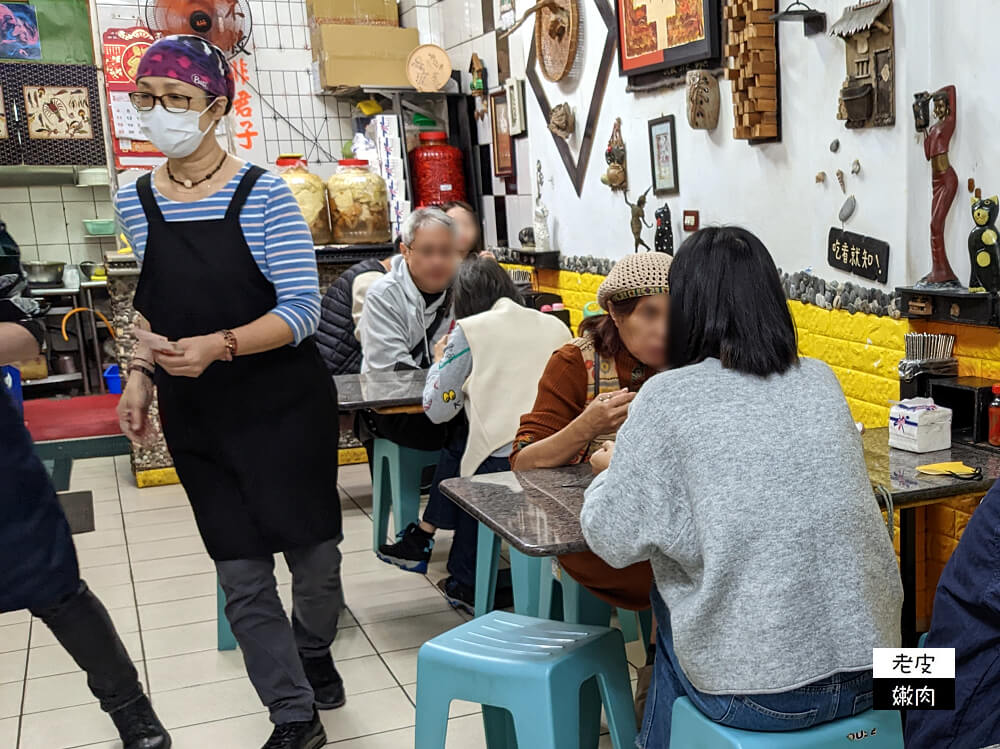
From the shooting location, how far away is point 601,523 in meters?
1.64

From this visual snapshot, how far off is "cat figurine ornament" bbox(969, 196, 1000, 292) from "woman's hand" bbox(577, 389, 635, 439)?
3.72ft

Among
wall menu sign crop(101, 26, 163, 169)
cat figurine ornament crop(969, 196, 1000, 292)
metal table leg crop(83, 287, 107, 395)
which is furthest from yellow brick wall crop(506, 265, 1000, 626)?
metal table leg crop(83, 287, 107, 395)

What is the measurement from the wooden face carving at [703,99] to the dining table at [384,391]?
1.48 m

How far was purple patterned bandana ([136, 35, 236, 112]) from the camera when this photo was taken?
2363 mm

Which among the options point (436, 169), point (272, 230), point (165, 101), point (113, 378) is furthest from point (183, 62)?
point (113, 378)

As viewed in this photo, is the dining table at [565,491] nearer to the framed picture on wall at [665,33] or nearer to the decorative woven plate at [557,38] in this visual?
the framed picture on wall at [665,33]

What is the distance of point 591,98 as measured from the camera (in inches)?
195

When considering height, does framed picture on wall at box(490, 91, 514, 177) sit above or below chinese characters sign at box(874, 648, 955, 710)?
above

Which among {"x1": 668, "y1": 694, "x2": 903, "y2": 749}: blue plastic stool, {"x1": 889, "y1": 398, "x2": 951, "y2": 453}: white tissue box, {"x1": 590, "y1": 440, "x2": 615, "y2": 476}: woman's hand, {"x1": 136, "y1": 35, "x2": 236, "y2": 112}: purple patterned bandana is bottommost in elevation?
{"x1": 668, "y1": 694, "x2": 903, "y2": 749}: blue plastic stool

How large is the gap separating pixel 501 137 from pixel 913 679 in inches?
216

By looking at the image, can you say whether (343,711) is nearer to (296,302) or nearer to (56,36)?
(296,302)

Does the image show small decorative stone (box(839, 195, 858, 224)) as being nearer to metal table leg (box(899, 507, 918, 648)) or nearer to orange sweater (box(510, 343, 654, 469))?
metal table leg (box(899, 507, 918, 648))

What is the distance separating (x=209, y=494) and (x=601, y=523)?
49.4 inches

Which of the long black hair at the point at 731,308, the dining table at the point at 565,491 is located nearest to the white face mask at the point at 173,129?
the dining table at the point at 565,491
